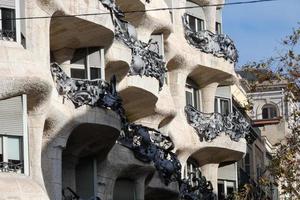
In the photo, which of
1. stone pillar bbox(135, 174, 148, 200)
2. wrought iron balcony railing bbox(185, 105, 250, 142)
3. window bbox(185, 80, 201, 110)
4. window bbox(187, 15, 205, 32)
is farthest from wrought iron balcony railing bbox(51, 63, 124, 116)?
window bbox(187, 15, 205, 32)

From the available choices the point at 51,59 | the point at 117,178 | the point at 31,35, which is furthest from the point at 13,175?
the point at 117,178

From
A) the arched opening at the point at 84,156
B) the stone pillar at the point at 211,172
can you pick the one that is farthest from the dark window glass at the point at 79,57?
the stone pillar at the point at 211,172

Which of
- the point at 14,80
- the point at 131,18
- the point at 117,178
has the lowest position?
the point at 117,178

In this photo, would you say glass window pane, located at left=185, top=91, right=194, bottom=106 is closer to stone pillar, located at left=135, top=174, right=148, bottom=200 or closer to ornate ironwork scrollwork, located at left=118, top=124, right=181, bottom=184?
ornate ironwork scrollwork, located at left=118, top=124, right=181, bottom=184

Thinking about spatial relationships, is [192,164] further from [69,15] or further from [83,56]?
[69,15]

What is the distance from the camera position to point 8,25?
32344mm

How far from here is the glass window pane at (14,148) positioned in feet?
105

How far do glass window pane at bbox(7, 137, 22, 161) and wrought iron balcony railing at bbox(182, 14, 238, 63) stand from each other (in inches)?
729

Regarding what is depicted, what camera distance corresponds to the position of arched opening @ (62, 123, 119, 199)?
121ft

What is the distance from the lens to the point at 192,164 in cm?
5166

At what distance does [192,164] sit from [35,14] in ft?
62.8

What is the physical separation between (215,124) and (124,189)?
859 cm

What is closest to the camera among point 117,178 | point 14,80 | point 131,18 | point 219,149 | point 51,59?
point 14,80

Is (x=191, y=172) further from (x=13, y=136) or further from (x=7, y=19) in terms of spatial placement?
(x=7, y=19)
